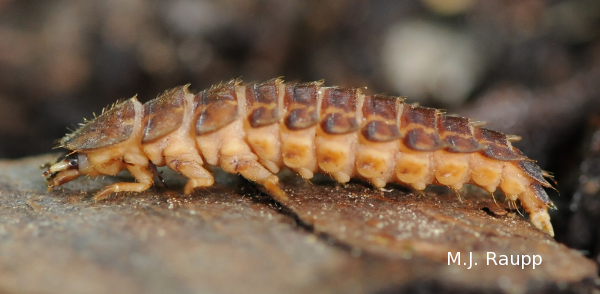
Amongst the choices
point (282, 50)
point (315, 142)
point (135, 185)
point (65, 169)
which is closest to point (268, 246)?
point (315, 142)

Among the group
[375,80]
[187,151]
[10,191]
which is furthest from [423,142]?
[375,80]

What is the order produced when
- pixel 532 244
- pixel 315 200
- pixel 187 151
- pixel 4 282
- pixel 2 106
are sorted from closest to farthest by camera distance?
pixel 4 282 < pixel 532 244 < pixel 315 200 < pixel 187 151 < pixel 2 106

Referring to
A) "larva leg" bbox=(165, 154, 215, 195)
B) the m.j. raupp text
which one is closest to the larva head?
"larva leg" bbox=(165, 154, 215, 195)

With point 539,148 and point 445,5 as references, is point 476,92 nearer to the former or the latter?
point 445,5

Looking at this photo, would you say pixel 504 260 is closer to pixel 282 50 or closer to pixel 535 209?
pixel 535 209

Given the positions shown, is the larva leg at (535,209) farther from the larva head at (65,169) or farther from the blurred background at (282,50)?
the larva head at (65,169)

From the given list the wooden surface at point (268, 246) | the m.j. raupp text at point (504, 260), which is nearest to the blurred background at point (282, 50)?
the wooden surface at point (268, 246)
